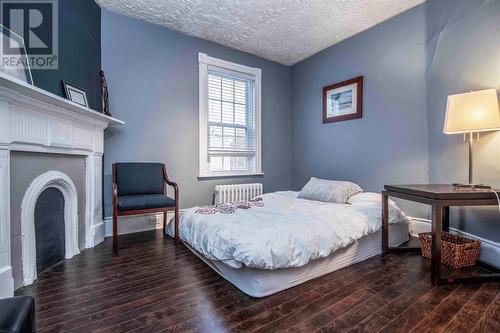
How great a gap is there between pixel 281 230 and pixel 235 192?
186 centimetres

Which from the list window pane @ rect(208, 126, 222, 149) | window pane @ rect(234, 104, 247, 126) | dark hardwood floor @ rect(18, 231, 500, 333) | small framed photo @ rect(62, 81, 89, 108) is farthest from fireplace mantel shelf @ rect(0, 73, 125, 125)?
window pane @ rect(234, 104, 247, 126)

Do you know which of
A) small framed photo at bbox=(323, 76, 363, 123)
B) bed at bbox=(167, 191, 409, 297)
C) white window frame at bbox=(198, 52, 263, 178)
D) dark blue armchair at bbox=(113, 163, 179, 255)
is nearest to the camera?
bed at bbox=(167, 191, 409, 297)

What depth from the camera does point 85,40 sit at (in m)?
2.50

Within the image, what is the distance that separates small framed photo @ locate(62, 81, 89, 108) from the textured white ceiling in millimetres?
1097

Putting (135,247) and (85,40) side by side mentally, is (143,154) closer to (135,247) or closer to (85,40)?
(135,247)

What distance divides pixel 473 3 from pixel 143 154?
12.1 feet

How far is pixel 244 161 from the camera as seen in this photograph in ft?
13.0

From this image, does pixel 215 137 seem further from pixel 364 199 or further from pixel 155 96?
pixel 364 199

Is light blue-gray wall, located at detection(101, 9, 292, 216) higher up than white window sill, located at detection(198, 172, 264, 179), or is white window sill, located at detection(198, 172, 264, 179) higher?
light blue-gray wall, located at detection(101, 9, 292, 216)

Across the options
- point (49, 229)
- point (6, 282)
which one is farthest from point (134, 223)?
point (6, 282)

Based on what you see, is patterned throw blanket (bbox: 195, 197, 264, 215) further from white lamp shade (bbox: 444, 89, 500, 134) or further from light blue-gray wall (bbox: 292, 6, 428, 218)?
white lamp shade (bbox: 444, 89, 500, 134)

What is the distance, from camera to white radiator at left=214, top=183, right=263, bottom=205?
3439mm

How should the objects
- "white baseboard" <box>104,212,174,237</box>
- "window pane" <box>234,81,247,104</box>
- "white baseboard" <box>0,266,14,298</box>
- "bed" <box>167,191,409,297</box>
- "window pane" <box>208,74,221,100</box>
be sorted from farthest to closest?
"window pane" <box>234,81,247,104</box> < "window pane" <box>208,74,221,100</box> < "white baseboard" <box>104,212,174,237</box> < "bed" <box>167,191,409,297</box> < "white baseboard" <box>0,266,14,298</box>

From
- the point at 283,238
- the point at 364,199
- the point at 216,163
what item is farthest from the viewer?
the point at 216,163
